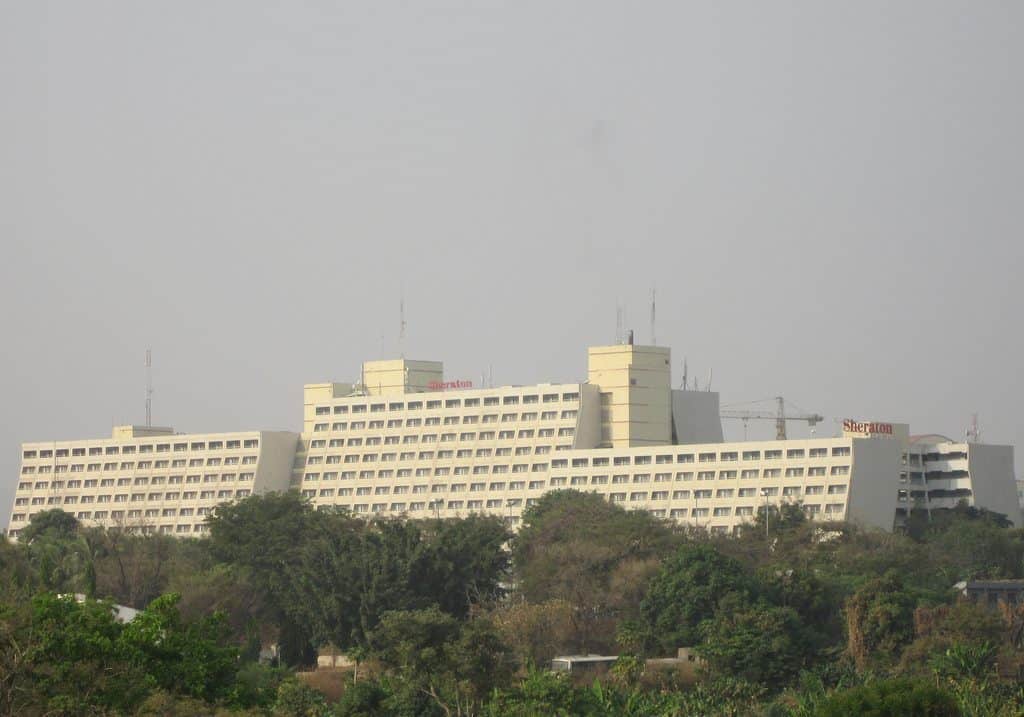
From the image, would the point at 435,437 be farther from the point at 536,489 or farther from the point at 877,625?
the point at 877,625

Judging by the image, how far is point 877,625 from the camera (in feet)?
325

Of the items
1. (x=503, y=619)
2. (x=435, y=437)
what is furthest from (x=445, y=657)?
(x=435, y=437)

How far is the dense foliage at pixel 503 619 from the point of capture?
64250mm

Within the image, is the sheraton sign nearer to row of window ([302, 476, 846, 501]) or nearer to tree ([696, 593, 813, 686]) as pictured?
row of window ([302, 476, 846, 501])

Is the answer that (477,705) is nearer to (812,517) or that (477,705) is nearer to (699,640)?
(699,640)

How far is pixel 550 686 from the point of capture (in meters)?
83.8

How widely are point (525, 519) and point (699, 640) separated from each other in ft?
157

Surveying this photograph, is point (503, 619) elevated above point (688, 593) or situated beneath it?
situated beneath

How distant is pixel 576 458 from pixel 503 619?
70.6 metres

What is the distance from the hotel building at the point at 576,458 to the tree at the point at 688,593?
4703 centimetres

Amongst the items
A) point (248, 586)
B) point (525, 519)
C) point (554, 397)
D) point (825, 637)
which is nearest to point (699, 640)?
point (825, 637)

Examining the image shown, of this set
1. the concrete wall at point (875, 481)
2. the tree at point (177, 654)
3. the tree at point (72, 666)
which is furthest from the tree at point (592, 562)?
the tree at point (72, 666)

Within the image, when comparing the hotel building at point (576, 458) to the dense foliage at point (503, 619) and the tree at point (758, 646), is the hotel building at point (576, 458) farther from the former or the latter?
the tree at point (758, 646)

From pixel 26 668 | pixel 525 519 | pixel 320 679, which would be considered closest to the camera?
pixel 26 668
